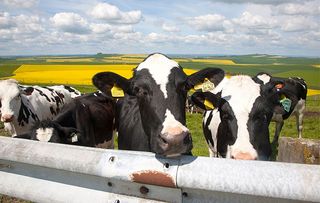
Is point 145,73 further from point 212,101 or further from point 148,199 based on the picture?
point 148,199

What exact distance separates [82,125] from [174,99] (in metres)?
4.29

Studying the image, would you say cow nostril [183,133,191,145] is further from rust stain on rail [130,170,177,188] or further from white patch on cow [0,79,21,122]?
white patch on cow [0,79,21,122]

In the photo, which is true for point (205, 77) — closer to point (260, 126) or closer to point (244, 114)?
point (244, 114)

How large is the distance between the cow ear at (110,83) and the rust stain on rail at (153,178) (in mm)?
2120

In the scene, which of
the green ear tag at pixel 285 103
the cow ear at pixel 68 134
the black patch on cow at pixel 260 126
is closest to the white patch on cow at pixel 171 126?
the black patch on cow at pixel 260 126

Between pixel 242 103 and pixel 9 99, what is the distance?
6.33 meters

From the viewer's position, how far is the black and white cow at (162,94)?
2.34m

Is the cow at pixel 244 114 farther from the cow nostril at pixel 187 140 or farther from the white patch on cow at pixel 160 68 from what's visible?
the cow nostril at pixel 187 140

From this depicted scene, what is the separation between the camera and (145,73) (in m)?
3.36

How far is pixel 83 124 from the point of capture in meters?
6.96

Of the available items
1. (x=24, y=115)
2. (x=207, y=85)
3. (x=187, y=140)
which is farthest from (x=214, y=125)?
(x=24, y=115)

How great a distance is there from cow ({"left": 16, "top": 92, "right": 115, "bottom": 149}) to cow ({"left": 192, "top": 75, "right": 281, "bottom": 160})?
6.23 feet

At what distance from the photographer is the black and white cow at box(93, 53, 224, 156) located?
2.34 m

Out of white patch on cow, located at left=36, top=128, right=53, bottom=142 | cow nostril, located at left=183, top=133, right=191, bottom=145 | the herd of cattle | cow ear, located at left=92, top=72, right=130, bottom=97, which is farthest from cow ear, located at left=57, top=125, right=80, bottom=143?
cow nostril, located at left=183, top=133, right=191, bottom=145
